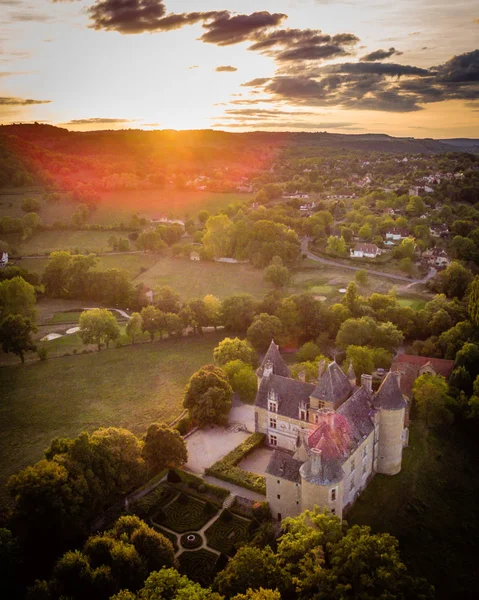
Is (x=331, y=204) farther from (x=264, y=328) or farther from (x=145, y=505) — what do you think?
(x=145, y=505)

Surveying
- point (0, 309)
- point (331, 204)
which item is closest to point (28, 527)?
point (0, 309)

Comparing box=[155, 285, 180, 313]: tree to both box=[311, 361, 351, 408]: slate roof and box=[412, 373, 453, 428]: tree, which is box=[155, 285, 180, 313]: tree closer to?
box=[311, 361, 351, 408]: slate roof

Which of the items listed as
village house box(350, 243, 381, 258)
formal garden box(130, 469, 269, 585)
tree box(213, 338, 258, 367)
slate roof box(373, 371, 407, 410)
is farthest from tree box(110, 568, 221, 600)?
village house box(350, 243, 381, 258)

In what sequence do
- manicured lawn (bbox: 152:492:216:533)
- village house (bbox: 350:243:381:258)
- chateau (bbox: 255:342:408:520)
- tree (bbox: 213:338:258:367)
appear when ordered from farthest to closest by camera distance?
1. village house (bbox: 350:243:381:258)
2. tree (bbox: 213:338:258:367)
3. manicured lawn (bbox: 152:492:216:533)
4. chateau (bbox: 255:342:408:520)

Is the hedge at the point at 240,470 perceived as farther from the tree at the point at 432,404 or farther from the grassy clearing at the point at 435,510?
the tree at the point at 432,404

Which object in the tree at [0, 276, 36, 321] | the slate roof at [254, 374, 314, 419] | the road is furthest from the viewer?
the road

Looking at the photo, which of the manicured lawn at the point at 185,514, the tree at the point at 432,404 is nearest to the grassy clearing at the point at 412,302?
the tree at the point at 432,404

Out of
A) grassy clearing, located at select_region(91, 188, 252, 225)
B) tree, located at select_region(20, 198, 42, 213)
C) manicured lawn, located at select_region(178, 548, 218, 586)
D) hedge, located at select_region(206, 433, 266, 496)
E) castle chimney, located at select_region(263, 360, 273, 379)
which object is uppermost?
tree, located at select_region(20, 198, 42, 213)
